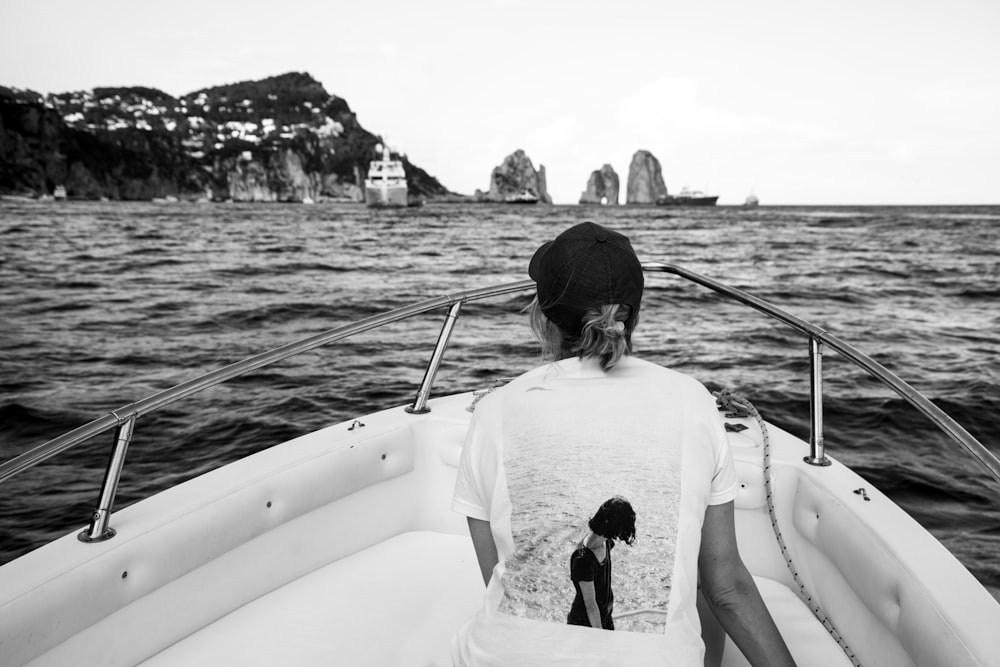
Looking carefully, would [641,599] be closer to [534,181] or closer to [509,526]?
[509,526]

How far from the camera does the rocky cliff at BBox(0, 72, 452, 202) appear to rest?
8862cm

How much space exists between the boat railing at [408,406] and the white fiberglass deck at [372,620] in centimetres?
44

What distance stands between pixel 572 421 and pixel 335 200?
12088 cm

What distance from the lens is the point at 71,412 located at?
6984 mm

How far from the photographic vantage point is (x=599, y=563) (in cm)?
93

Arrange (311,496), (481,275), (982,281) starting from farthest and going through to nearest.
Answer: (481,275) < (982,281) < (311,496)

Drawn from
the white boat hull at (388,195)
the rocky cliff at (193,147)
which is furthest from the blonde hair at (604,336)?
the rocky cliff at (193,147)

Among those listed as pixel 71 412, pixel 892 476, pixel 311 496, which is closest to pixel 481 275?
pixel 71 412

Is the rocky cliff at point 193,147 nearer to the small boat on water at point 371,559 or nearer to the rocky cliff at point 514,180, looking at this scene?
the rocky cliff at point 514,180

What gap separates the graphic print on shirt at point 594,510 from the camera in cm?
94

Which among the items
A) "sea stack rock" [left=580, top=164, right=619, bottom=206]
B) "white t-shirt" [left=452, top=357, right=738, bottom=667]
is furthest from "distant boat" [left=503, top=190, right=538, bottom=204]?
"white t-shirt" [left=452, top=357, right=738, bottom=667]

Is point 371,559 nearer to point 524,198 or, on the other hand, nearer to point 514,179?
point 524,198

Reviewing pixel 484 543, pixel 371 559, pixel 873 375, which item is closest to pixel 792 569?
pixel 873 375

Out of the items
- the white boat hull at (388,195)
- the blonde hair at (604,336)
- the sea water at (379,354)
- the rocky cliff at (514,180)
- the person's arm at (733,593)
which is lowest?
the sea water at (379,354)
